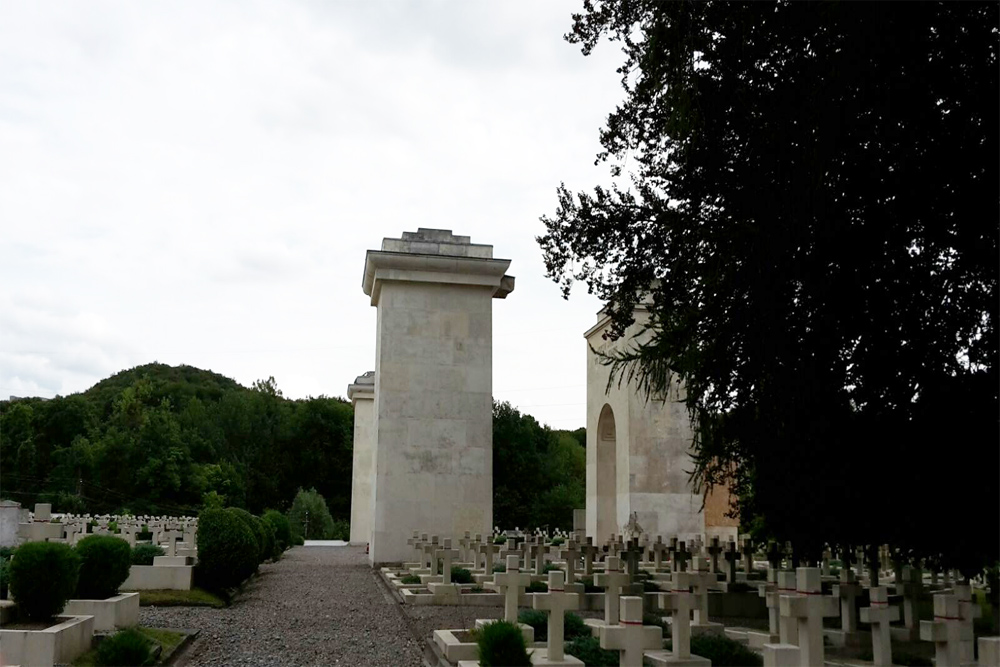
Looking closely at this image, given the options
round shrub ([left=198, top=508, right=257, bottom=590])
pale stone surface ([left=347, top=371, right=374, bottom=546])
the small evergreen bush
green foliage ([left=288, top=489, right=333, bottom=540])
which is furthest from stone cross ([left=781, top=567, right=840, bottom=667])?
green foliage ([left=288, top=489, right=333, bottom=540])

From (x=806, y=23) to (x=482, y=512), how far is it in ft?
43.1

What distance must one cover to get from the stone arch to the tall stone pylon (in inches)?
229

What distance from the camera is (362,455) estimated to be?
111ft

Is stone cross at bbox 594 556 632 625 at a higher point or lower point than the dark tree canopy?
lower

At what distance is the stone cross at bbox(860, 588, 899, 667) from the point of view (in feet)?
23.8

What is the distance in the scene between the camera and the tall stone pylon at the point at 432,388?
1894cm

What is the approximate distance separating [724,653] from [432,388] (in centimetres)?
1267

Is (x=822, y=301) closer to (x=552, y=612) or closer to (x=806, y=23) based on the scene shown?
(x=806, y=23)

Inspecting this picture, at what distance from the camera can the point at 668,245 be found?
10.1 metres

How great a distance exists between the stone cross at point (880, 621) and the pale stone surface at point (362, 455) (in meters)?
27.0

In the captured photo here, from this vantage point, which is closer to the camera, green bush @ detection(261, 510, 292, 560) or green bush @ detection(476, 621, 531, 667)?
green bush @ detection(476, 621, 531, 667)

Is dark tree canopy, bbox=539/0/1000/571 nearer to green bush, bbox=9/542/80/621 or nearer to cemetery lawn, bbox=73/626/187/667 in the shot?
cemetery lawn, bbox=73/626/187/667

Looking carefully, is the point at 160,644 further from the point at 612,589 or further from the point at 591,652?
the point at 612,589

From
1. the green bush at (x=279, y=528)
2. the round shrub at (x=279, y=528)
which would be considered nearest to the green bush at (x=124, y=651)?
the green bush at (x=279, y=528)
